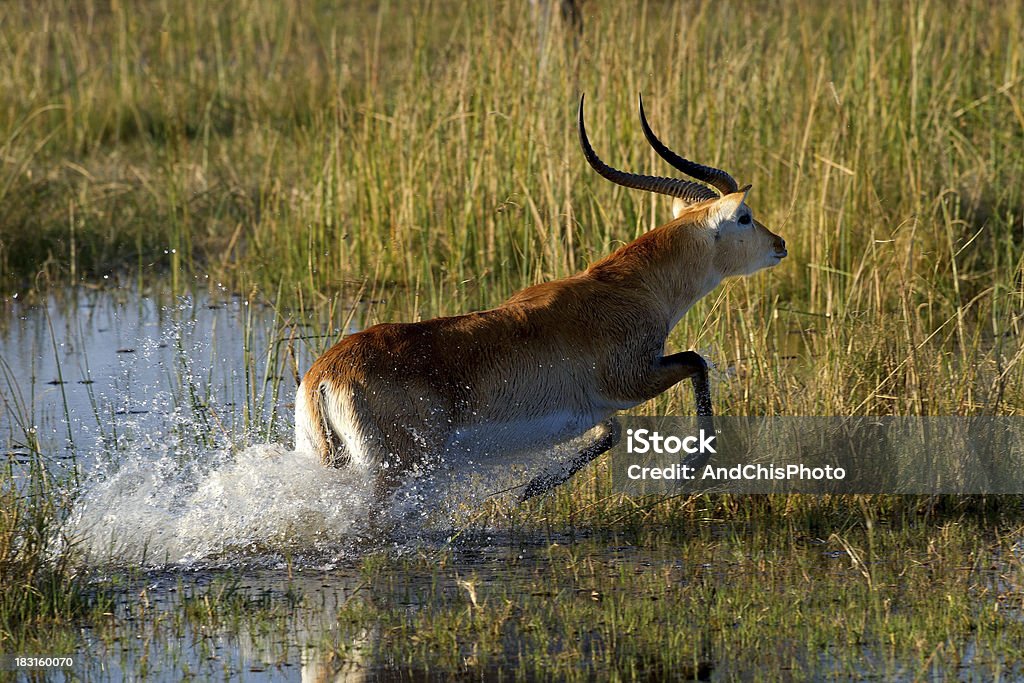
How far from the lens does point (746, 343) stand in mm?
5609

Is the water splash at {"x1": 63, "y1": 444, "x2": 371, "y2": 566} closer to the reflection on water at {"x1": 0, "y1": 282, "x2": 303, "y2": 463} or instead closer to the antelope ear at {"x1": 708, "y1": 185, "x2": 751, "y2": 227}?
the reflection on water at {"x1": 0, "y1": 282, "x2": 303, "y2": 463}

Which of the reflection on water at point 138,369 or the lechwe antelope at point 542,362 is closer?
the lechwe antelope at point 542,362

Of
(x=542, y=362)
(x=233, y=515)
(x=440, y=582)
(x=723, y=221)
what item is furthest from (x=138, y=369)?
(x=723, y=221)

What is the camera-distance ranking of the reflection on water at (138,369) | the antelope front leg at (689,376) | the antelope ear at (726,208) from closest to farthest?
the antelope front leg at (689,376) < the antelope ear at (726,208) < the reflection on water at (138,369)

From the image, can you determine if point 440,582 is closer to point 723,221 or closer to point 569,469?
point 569,469

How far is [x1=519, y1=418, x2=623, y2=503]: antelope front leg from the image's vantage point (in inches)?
193

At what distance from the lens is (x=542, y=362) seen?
183 inches

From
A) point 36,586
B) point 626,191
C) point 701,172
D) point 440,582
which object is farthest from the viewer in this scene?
point 626,191

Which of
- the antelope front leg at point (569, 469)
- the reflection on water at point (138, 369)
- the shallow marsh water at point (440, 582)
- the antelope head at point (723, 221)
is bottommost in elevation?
the shallow marsh water at point (440, 582)

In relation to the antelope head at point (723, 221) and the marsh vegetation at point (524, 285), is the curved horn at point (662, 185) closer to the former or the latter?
the antelope head at point (723, 221)

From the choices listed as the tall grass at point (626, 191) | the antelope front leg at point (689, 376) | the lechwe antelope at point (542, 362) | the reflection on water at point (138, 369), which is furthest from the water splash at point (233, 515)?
the tall grass at point (626, 191)

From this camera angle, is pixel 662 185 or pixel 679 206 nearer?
pixel 662 185

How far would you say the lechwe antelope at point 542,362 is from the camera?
439cm

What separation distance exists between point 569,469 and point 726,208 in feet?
3.32
